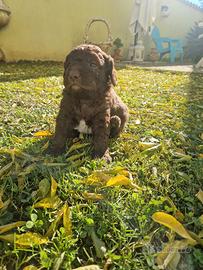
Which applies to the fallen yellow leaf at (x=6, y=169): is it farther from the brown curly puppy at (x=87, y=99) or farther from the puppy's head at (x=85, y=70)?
the puppy's head at (x=85, y=70)

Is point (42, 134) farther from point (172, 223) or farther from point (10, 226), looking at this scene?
point (172, 223)

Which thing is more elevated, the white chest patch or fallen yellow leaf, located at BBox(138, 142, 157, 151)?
the white chest patch

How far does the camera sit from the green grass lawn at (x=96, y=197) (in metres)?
1.49

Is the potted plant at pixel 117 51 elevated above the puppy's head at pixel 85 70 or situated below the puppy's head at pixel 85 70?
below

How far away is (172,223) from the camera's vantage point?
1.67m

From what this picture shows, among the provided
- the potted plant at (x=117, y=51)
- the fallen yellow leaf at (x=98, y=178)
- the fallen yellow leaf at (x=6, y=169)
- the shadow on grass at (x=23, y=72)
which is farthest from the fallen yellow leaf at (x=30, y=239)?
the potted plant at (x=117, y=51)

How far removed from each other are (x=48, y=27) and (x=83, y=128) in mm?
8578

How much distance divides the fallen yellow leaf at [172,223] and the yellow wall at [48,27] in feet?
28.4

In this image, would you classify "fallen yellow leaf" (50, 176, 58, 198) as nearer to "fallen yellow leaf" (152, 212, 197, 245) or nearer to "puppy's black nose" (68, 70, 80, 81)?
"fallen yellow leaf" (152, 212, 197, 245)

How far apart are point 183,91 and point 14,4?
629cm

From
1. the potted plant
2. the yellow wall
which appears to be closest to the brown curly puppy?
the yellow wall

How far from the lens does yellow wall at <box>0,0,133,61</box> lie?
378 inches

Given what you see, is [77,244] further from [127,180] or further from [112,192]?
[127,180]

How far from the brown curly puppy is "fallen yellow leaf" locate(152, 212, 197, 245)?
795 mm
